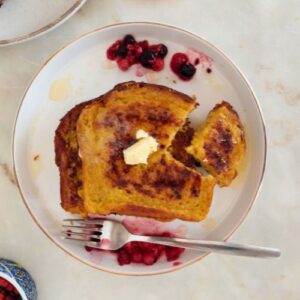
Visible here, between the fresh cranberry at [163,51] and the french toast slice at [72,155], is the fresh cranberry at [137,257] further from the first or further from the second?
the fresh cranberry at [163,51]

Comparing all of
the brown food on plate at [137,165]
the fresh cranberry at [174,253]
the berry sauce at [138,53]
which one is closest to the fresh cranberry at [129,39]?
the berry sauce at [138,53]

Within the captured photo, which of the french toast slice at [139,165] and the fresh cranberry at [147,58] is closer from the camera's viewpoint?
the french toast slice at [139,165]

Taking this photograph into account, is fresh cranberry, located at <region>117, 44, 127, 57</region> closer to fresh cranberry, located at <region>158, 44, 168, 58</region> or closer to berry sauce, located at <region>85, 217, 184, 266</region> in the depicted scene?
fresh cranberry, located at <region>158, 44, 168, 58</region>

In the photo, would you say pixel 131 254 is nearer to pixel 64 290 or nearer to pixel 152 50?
pixel 64 290

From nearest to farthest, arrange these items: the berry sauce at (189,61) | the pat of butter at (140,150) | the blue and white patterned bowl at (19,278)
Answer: the pat of butter at (140,150) → the blue and white patterned bowl at (19,278) → the berry sauce at (189,61)

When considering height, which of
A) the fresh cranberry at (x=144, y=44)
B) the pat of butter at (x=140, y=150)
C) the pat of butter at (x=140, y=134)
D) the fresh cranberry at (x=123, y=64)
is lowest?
the pat of butter at (x=140, y=150)

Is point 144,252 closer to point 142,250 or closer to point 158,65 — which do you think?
point 142,250

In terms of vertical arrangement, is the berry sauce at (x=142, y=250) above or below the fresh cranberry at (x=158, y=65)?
below
